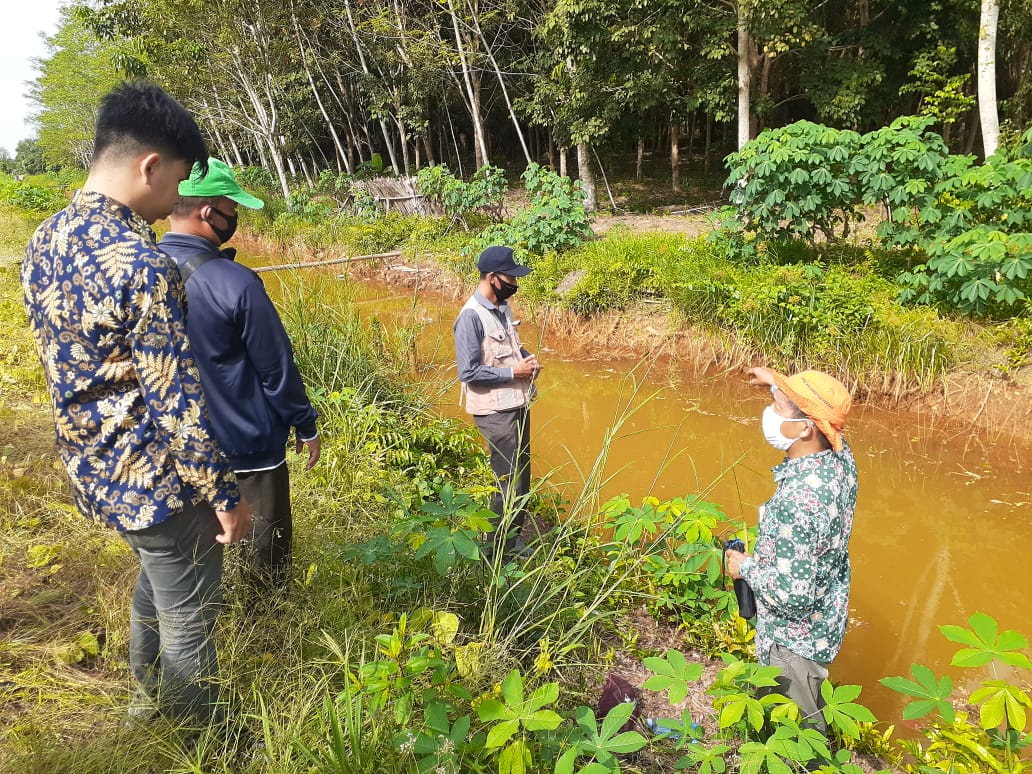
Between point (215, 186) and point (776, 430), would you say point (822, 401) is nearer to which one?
point (776, 430)

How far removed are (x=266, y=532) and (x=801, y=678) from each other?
1.84 meters

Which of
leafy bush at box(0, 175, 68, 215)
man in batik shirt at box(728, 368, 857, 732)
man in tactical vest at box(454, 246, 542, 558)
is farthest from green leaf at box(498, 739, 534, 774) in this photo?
leafy bush at box(0, 175, 68, 215)

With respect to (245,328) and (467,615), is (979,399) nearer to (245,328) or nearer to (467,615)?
(467,615)

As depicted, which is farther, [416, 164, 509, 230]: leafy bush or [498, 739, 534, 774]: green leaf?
[416, 164, 509, 230]: leafy bush

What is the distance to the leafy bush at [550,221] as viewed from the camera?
8312 millimetres

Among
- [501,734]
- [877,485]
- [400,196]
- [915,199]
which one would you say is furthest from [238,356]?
[400,196]

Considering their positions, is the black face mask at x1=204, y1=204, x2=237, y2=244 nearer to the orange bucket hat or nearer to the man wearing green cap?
the man wearing green cap

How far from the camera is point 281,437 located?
6.65 feet

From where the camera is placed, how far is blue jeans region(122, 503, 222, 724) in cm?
141

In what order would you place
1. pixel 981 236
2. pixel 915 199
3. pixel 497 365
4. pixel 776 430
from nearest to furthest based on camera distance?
pixel 776 430
pixel 497 365
pixel 981 236
pixel 915 199

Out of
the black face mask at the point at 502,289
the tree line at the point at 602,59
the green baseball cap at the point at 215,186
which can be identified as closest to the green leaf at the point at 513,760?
the green baseball cap at the point at 215,186

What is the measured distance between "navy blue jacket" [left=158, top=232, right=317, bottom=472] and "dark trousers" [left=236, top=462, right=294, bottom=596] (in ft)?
0.17

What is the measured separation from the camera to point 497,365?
116 inches

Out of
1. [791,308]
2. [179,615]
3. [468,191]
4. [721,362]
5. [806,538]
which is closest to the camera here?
[179,615]
